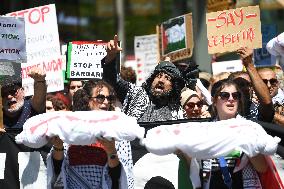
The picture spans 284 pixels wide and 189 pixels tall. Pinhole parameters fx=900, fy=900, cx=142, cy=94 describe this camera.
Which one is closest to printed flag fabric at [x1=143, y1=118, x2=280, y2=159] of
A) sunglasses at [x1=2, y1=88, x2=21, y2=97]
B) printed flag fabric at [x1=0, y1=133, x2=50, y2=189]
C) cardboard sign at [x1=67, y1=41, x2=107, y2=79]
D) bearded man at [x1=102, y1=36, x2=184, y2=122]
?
printed flag fabric at [x1=0, y1=133, x2=50, y2=189]

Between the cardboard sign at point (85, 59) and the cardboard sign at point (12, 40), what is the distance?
0.90m

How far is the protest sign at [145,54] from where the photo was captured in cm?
1145

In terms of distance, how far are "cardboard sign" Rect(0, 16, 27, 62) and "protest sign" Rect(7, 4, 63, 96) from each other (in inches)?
47.6

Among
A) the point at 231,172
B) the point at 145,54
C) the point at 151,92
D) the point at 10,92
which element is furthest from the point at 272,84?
the point at 145,54

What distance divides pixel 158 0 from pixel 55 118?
25560mm

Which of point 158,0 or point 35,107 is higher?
point 158,0

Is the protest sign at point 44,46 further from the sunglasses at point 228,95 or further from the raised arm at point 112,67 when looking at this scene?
the sunglasses at point 228,95

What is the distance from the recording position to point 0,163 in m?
6.58

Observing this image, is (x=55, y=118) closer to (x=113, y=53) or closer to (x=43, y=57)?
(x=113, y=53)

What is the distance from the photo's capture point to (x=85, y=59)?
26.4 feet

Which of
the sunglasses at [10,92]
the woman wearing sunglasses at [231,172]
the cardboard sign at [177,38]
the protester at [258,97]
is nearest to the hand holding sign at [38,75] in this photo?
the sunglasses at [10,92]

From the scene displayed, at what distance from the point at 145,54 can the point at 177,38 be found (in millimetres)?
2105

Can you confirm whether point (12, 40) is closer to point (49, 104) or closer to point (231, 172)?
point (49, 104)

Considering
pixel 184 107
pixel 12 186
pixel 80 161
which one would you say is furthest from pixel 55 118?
pixel 184 107
